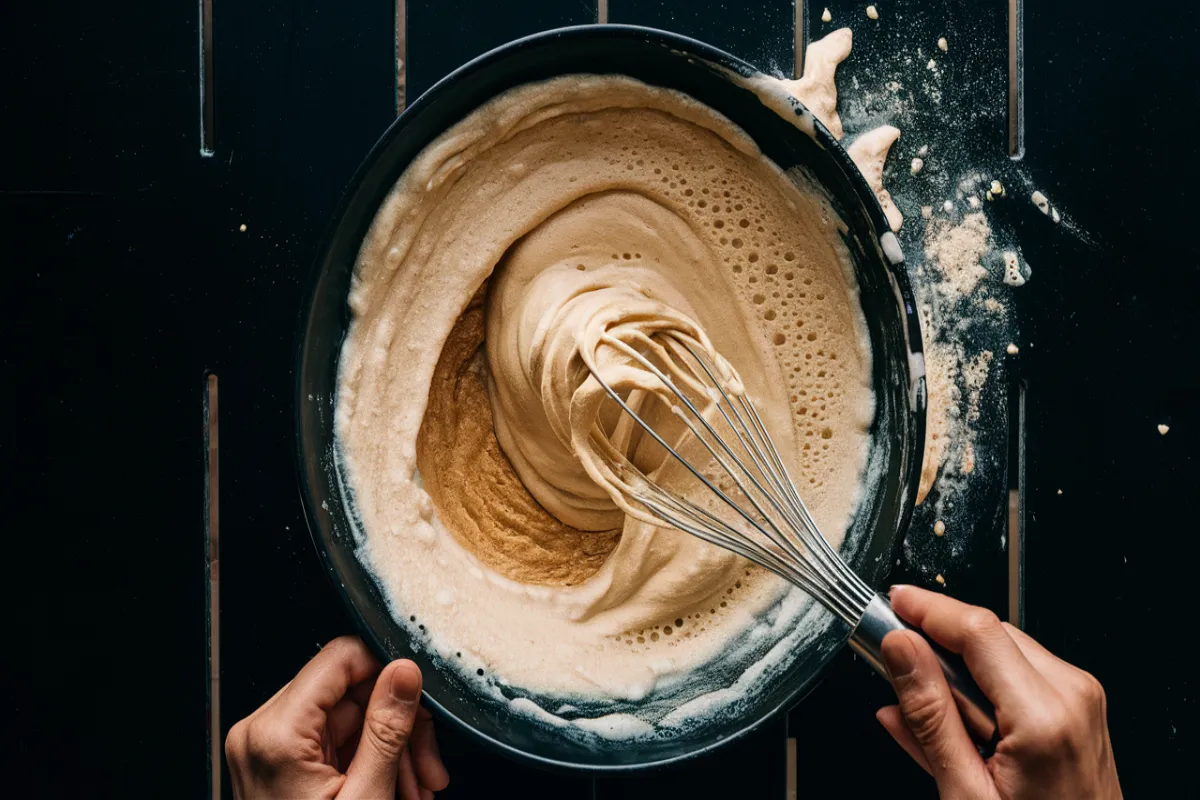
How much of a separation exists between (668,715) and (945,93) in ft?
2.18

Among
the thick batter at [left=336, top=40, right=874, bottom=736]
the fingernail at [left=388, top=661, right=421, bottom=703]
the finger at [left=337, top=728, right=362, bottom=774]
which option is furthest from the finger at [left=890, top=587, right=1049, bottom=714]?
the finger at [left=337, top=728, right=362, bottom=774]

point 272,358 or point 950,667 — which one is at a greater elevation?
point 272,358

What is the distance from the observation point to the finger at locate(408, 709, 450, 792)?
80cm

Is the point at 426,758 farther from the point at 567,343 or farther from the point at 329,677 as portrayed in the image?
the point at 567,343

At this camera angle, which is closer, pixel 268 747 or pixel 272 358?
pixel 268 747

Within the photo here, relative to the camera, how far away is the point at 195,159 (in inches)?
33.1

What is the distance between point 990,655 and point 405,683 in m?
0.45

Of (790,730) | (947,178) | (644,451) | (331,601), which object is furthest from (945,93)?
(331,601)

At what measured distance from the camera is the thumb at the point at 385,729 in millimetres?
682

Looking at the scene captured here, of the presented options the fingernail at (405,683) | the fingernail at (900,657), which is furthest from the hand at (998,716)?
the fingernail at (405,683)

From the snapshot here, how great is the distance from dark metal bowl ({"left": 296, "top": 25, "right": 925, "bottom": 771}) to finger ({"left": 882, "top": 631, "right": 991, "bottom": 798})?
0.10 m

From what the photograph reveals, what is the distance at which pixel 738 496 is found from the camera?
805 mm

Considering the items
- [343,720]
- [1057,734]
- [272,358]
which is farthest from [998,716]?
[272,358]

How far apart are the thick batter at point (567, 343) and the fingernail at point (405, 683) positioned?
0.07 m
